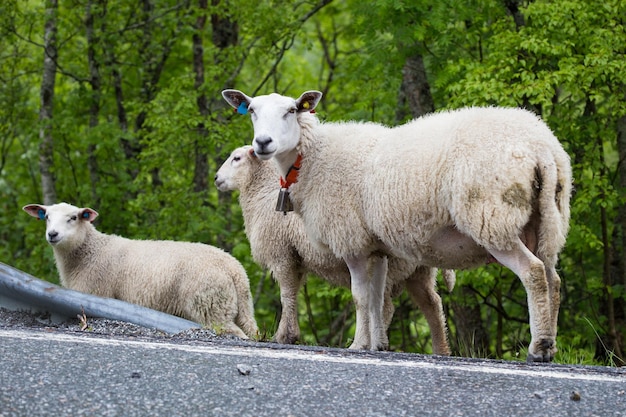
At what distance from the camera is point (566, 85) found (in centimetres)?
1034

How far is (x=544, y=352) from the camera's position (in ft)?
17.9

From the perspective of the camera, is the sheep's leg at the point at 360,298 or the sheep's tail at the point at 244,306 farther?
the sheep's tail at the point at 244,306

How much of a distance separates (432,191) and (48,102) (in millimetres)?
10787

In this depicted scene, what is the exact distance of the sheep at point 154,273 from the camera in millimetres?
8750

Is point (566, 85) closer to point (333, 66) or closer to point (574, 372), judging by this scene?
point (574, 372)

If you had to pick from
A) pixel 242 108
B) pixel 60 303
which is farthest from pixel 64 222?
pixel 242 108

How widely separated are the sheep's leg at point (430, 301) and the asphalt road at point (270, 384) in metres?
2.87

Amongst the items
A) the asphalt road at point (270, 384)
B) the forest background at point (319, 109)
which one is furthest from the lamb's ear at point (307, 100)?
the asphalt road at point (270, 384)

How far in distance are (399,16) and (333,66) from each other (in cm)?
921

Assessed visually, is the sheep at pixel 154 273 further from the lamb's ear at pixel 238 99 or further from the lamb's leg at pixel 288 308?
the lamb's ear at pixel 238 99

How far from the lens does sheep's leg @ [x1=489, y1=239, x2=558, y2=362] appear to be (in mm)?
5453

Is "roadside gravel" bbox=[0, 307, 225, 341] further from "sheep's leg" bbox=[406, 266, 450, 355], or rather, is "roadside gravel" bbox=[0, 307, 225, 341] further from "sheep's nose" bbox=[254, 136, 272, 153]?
"sheep's leg" bbox=[406, 266, 450, 355]

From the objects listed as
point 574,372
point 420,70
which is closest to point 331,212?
point 574,372

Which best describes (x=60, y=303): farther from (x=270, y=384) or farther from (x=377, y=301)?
(x=270, y=384)
